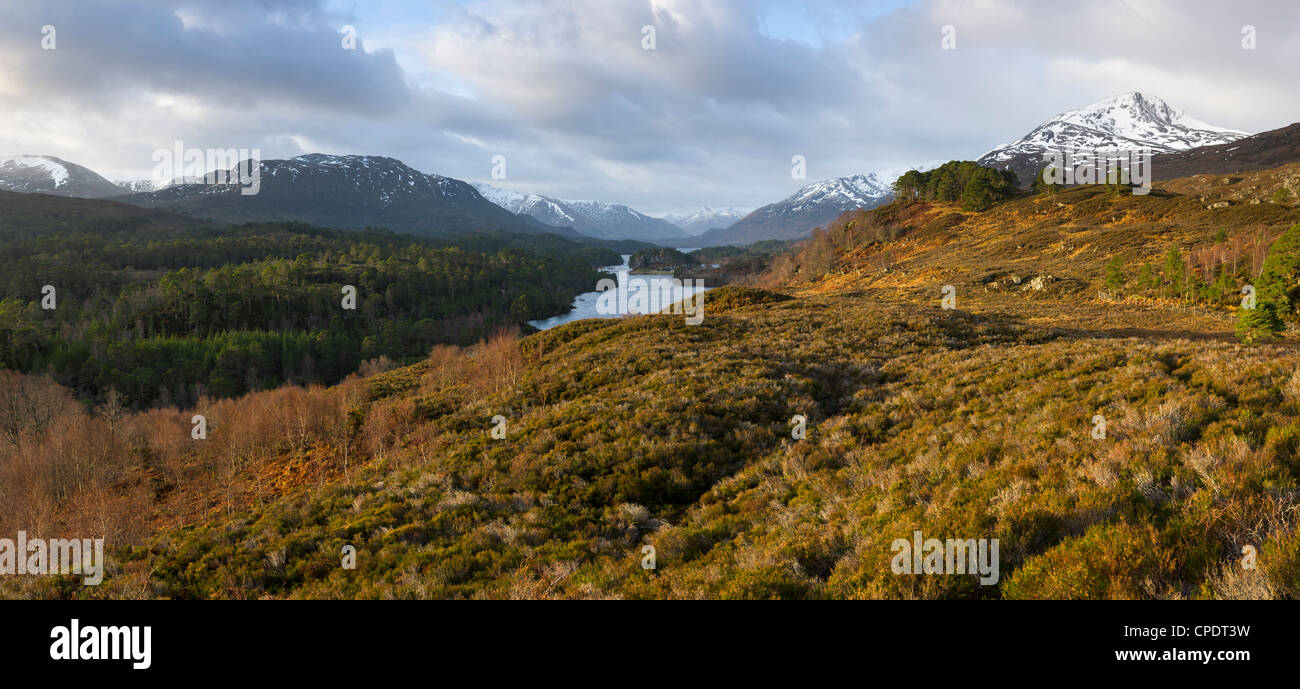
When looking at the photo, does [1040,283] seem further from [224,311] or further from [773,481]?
[224,311]

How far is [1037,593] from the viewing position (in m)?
5.45

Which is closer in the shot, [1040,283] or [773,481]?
[773,481]

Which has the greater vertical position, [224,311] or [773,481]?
[224,311]

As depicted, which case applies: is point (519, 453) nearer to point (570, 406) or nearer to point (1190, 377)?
point (570, 406)

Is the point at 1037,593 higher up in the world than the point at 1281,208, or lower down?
lower down

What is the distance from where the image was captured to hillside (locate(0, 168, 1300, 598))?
6207 millimetres

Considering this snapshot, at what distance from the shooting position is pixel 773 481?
461 inches

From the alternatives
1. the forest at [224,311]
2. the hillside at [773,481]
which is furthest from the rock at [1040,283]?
the forest at [224,311]

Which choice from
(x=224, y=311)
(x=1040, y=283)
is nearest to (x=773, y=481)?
(x=1040, y=283)

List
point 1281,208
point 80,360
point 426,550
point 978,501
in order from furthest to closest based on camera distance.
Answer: point 80,360 → point 1281,208 → point 426,550 → point 978,501

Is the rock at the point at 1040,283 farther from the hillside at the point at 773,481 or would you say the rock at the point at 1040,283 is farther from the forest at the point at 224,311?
the forest at the point at 224,311


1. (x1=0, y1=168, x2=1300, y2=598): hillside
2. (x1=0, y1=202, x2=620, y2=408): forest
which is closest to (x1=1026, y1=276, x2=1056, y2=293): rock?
(x1=0, y1=168, x2=1300, y2=598): hillside
